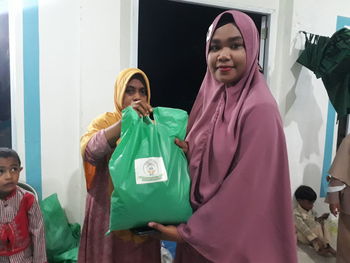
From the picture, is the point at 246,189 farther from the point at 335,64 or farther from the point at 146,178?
the point at 335,64

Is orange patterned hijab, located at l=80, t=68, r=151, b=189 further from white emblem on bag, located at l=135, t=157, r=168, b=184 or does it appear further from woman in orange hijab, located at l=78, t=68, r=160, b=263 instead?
white emblem on bag, located at l=135, t=157, r=168, b=184

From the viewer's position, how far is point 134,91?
1.46 m

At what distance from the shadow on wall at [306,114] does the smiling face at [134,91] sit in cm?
153

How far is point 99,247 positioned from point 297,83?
198cm

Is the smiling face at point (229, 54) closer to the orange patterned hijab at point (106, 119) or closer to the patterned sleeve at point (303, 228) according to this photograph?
the orange patterned hijab at point (106, 119)

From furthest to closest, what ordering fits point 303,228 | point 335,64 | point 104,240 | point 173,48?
point 173,48 → point 303,228 → point 335,64 → point 104,240

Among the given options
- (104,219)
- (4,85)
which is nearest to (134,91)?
(104,219)

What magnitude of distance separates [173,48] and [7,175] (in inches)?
77.5

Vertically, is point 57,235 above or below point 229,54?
below

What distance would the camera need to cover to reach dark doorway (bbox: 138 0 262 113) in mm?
2850

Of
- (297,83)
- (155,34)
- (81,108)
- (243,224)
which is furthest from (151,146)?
(155,34)

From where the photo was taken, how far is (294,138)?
103 inches

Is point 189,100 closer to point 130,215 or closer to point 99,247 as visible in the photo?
point 99,247

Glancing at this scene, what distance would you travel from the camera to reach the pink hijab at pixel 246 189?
861 mm
